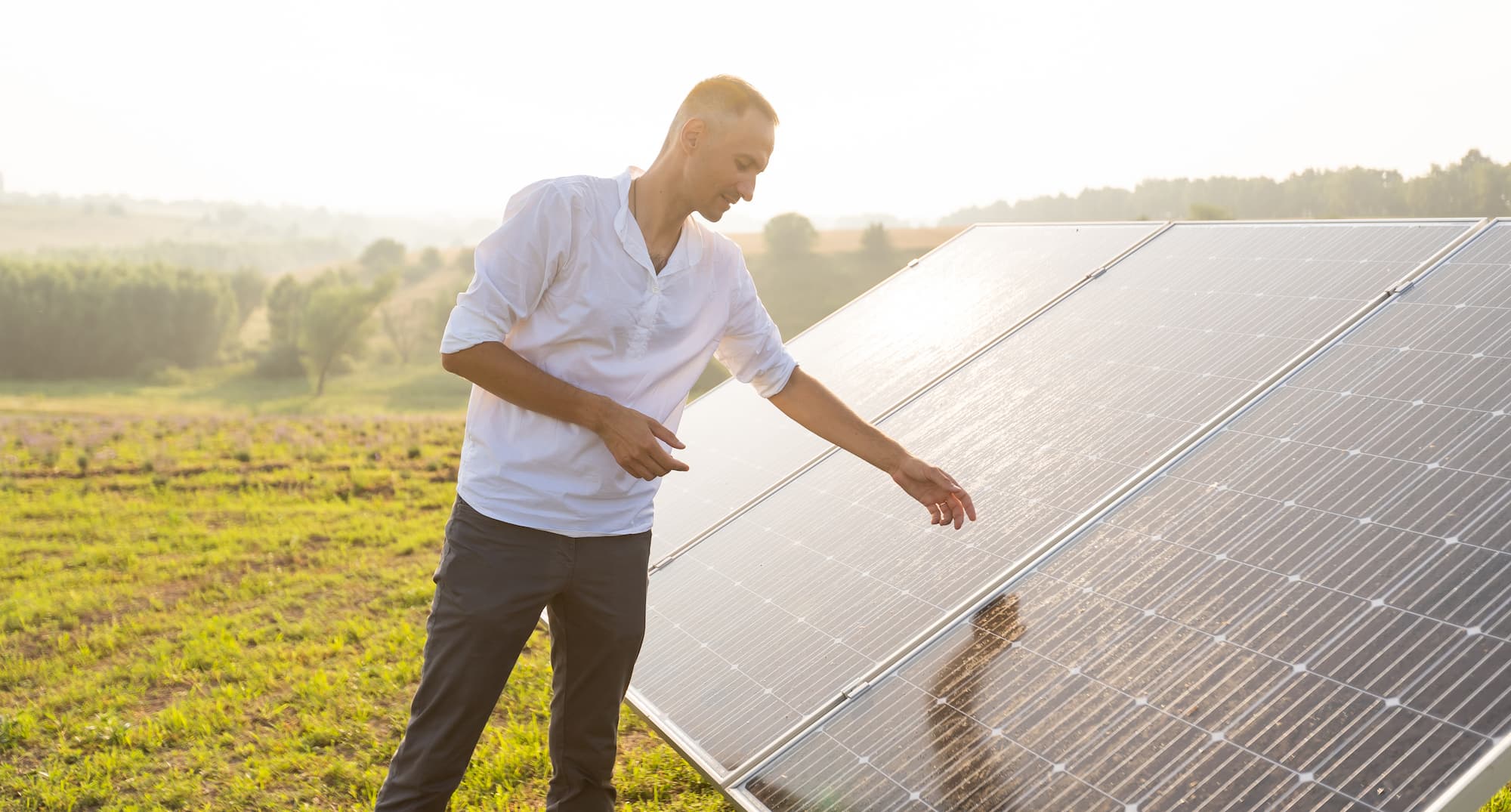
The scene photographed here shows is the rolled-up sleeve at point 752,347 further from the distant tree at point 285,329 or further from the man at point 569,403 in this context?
the distant tree at point 285,329

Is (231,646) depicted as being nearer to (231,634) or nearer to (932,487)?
(231,634)

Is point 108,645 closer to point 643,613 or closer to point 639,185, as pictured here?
point 643,613

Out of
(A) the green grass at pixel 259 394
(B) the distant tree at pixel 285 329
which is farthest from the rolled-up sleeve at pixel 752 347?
(B) the distant tree at pixel 285 329

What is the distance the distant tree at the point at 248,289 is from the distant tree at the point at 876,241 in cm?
4707

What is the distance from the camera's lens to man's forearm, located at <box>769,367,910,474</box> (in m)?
3.68

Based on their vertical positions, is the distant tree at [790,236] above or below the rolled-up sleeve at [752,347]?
below

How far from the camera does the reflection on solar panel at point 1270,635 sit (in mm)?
2641

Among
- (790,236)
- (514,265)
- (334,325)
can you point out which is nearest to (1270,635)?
(514,265)

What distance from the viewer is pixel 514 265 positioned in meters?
2.95

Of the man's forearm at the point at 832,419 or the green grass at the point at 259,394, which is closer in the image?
the man's forearm at the point at 832,419

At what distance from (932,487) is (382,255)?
286 feet

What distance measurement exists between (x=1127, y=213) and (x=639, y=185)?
104ft

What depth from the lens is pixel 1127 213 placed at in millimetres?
32188

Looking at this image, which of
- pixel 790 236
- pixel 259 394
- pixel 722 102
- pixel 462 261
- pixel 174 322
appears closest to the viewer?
pixel 722 102
